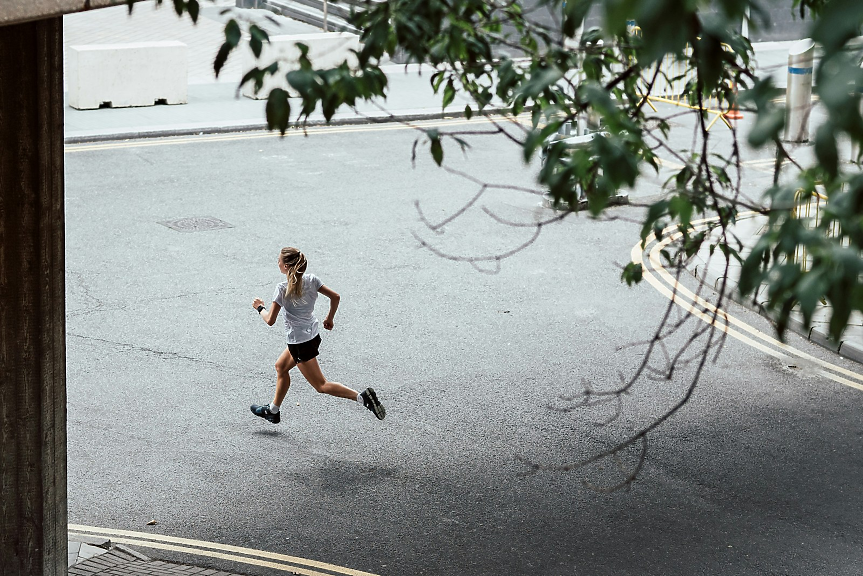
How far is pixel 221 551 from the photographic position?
7.47 metres

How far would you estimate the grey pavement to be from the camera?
7.30 m

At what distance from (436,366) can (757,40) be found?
26.8 metres

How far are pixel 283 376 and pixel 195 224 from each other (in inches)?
249

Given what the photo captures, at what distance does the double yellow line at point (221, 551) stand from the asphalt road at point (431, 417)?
3.4 inches

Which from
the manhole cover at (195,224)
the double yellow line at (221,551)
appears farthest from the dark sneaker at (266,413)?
the manhole cover at (195,224)

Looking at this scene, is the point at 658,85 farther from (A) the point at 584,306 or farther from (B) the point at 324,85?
(B) the point at 324,85

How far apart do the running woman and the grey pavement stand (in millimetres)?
1414

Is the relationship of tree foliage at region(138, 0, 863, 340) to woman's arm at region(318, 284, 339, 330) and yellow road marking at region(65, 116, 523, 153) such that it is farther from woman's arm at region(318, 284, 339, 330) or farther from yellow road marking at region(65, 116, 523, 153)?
yellow road marking at region(65, 116, 523, 153)

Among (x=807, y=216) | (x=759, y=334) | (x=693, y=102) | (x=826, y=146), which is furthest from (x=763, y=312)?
(x=826, y=146)

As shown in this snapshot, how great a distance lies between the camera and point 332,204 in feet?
53.7

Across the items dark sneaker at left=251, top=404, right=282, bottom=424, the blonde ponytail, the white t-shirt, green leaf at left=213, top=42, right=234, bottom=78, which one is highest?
green leaf at left=213, top=42, right=234, bottom=78

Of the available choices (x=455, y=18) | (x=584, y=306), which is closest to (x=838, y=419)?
(x=584, y=306)

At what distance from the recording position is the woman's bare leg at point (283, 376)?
30.7ft

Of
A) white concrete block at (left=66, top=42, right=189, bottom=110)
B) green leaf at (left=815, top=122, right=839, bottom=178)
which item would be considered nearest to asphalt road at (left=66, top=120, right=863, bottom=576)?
green leaf at (left=815, top=122, right=839, bottom=178)
